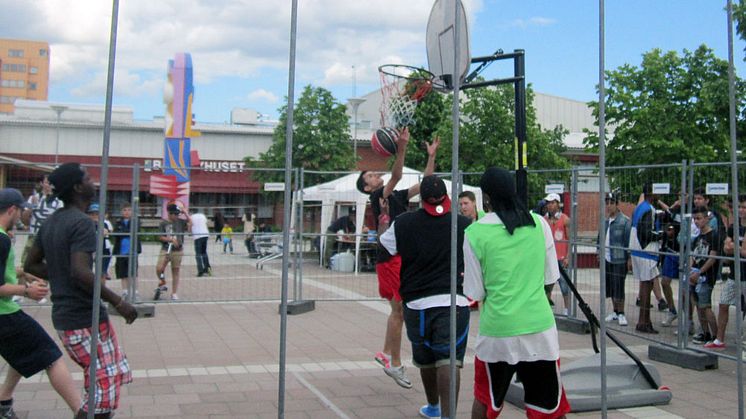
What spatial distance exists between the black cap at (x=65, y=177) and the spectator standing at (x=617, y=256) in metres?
7.89

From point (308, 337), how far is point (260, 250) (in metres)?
4.18

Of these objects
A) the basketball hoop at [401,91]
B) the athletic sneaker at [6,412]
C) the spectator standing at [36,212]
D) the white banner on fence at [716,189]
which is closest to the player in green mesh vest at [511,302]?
the athletic sneaker at [6,412]

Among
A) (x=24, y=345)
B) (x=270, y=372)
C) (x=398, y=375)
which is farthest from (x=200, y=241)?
(x=24, y=345)

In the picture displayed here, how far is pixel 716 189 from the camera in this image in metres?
8.77

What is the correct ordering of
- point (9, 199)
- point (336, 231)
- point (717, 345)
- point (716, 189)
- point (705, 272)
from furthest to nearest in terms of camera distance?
point (336, 231)
point (705, 272)
point (717, 345)
point (716, 189)
point (9, 199)

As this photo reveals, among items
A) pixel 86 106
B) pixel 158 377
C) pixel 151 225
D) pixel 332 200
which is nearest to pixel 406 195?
pixel 158 377

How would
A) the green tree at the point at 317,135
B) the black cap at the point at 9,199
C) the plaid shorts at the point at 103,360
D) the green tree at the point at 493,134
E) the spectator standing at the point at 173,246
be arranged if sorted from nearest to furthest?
the plaid shorts at the point at 103,360
the black cap at the point at 9,199
the spectator standing at the point at 173,246
the green tree at the point at 493,134
the green tree at the point at 317,135

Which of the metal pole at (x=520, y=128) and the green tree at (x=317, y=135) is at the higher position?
the green tree at (x=317, y=135)

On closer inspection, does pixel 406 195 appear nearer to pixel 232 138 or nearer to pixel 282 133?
pixel 282 133

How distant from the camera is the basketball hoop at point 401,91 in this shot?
27.8 ft

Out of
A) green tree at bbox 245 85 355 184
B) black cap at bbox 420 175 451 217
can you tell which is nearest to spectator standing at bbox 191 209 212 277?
black cap at bbox 420 175 451 217

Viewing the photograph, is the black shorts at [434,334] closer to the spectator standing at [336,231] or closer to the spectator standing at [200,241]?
the spectator standing at [336,231]

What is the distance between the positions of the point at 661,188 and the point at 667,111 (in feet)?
60.7

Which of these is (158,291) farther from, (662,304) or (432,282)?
(432,282)
